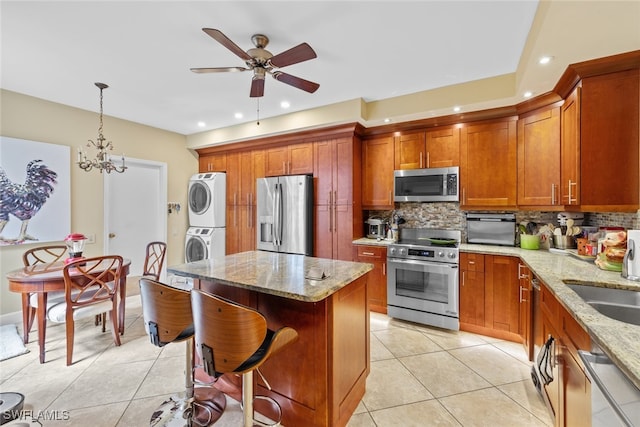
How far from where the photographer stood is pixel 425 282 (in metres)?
3.12

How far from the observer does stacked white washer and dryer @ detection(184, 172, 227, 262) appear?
456 cm

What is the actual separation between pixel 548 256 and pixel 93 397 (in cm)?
390

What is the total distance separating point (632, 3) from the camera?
1.42 metres

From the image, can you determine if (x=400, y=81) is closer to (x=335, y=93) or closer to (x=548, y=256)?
(x=335, y=93)

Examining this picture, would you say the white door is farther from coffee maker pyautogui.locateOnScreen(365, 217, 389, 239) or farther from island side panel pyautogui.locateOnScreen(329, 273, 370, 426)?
island side panel pyautogui.locateOnScreen(329, 273, 370, 426)

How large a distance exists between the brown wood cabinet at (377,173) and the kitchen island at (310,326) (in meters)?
1.88

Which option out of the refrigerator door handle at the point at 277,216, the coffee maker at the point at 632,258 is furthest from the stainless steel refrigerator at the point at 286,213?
the coffee maker at the point at 632,258

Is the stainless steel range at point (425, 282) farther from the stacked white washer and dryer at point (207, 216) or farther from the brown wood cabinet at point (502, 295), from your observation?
the stacked white washer and dryer at point (207, 216)

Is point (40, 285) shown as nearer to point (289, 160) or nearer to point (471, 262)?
point (289, 160)

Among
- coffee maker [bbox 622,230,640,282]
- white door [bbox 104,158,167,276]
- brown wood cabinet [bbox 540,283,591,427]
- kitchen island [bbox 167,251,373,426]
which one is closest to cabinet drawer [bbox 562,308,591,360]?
brown wood cabinet [bbox 540,283,591,427]

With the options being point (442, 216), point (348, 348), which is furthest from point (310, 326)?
point (442, 216)

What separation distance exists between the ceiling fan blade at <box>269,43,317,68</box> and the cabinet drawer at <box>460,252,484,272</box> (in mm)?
2486

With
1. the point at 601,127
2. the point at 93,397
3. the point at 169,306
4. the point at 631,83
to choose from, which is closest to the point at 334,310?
the point at 169,306

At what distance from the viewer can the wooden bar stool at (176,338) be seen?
1527 millimetres
